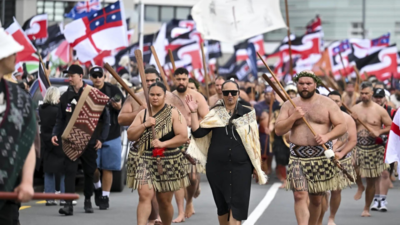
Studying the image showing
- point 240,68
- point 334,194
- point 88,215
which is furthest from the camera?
point 240,68

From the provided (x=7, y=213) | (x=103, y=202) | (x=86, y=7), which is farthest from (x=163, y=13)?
(x=7, y=213)

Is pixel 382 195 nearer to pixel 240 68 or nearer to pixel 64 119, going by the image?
pixel 64 119

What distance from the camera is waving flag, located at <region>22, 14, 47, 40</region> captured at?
22.8m

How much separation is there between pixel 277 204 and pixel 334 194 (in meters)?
2.38

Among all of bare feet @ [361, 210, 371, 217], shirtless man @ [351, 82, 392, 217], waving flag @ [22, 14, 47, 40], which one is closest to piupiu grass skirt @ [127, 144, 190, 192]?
bare feet @ [361, 210, 371, 217]

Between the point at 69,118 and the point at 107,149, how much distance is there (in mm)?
1380

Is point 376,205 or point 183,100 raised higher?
point 183,100

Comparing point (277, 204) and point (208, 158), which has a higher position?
point (208, 158)

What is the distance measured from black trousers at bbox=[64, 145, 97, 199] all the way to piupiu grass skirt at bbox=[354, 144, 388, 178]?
4.16m

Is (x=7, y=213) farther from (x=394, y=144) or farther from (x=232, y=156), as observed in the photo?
(x=394, y=144)

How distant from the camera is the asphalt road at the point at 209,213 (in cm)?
1092

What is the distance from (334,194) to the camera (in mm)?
10719

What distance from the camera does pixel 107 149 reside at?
12.7 m

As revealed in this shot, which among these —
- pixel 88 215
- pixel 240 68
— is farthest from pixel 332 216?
pixel 240 68
